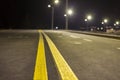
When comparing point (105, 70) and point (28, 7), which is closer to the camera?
point (105, 70)

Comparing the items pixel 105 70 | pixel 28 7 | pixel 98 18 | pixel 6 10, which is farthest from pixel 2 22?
pixel 105 70

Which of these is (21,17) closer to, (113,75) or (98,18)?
(98,18)

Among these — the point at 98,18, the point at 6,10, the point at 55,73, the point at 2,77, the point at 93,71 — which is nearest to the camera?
the point at 2,77

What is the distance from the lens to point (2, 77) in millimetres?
6285

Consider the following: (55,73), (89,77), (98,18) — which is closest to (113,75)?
(89,77)

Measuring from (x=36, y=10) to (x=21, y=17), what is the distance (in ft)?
25.8

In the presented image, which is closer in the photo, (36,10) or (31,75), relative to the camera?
(31,75)

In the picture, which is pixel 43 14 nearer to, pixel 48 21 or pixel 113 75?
pixel 48 21

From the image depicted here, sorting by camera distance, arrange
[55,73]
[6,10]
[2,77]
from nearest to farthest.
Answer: [2,77] → [55,73] → [6,10]

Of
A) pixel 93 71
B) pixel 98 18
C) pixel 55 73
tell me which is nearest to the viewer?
pixel 55 73

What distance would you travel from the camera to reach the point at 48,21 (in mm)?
121188

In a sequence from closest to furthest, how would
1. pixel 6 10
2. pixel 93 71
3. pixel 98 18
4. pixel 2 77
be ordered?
pixel 2 77 → pixel 93 71 → pixel 98 18 → pixel 6 10

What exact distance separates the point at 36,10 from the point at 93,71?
118 metres

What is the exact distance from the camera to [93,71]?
284 inches
